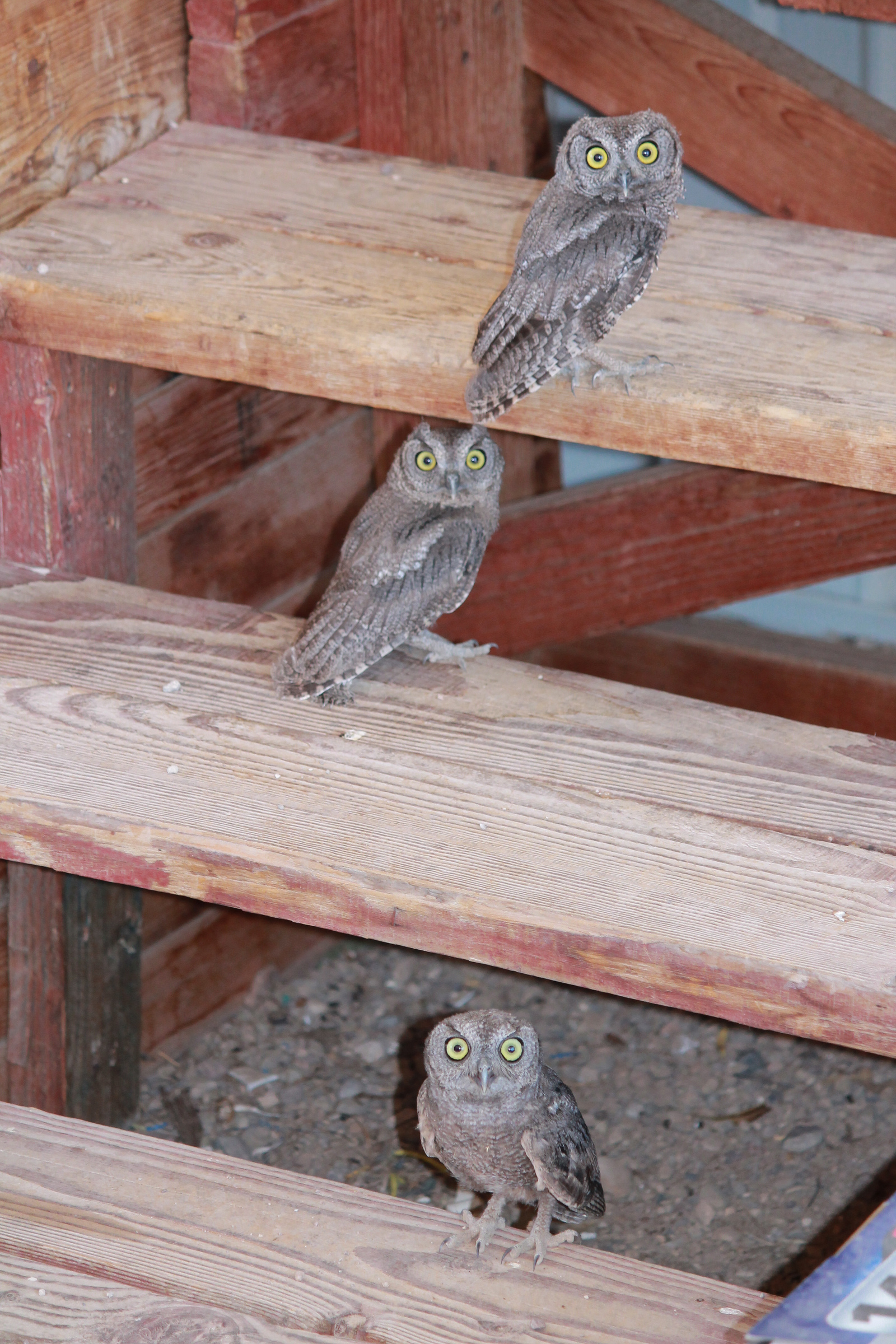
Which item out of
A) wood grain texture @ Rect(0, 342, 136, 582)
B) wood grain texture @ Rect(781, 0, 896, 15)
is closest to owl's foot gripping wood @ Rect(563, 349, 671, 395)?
wood grain texture @ Rect(781, 0, 896, 15)

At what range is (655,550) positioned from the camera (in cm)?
353

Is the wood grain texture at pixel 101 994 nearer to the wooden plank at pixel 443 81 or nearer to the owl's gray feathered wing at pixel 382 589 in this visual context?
the owl's gray feathered wing at pixel 382 589

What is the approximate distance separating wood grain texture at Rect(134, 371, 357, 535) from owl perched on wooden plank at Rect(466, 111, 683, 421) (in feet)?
3.07

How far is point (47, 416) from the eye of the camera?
2.50 m

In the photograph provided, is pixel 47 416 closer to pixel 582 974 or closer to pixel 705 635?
pixel 582 974

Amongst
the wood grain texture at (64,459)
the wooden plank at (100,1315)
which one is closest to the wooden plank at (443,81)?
the wood grain texture at (64,459)

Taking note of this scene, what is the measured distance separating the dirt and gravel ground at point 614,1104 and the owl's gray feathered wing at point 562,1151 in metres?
0.48

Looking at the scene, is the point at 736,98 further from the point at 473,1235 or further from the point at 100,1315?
the point at 100,1315

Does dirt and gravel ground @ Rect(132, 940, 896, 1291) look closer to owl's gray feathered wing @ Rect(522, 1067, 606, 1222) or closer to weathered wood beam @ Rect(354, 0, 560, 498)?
owl's gray feathered wing @ Rect(522, 1067, 606, 1222)

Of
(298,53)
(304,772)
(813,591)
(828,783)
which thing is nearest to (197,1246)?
(304,772)

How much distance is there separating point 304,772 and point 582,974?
1.44 ft

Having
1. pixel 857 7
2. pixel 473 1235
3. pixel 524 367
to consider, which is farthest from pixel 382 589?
pixel 857 7

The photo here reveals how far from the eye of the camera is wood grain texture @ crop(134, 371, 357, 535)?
297 centimetres

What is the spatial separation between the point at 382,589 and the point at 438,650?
13 centimetres
